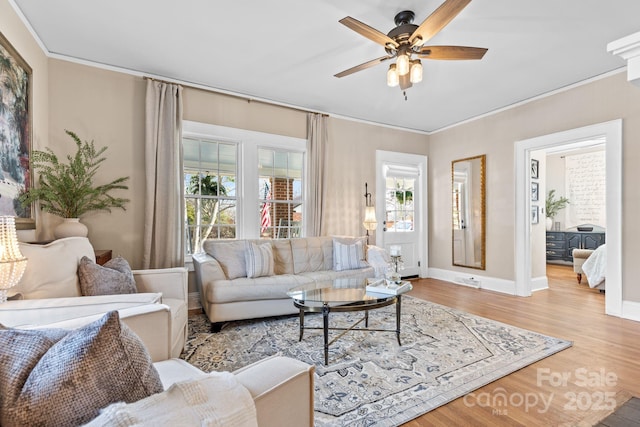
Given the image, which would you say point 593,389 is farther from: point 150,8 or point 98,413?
point 150,8

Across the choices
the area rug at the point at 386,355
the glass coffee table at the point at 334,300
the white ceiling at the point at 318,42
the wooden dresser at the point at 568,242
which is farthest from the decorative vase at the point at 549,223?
the glass coffee table at the point at 334,300

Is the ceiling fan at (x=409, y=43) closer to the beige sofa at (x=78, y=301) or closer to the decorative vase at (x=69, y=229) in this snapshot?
the beige sofa at (x=78, y=301)

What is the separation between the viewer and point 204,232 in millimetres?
4035

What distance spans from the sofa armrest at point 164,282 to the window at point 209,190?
4.52 ft

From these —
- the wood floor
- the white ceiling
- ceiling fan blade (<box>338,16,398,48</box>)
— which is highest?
the white ceiling

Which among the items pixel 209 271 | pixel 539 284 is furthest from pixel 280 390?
pixel 539 284

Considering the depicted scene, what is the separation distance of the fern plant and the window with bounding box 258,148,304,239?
169 cm

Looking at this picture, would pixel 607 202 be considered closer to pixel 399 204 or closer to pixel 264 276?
pixel 399 204

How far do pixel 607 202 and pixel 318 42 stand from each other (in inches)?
144

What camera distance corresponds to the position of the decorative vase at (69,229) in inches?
111

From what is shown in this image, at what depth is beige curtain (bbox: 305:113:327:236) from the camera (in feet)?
14.9

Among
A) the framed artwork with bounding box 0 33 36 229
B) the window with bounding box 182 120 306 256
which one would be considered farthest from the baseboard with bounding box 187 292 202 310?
the framed artwork with bounding box 0 33 36 229

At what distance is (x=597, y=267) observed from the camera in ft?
14.7

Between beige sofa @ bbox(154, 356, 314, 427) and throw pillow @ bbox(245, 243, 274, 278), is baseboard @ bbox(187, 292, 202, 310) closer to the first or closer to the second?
throw pillow @ bbox(245, 243, 274, 278)
